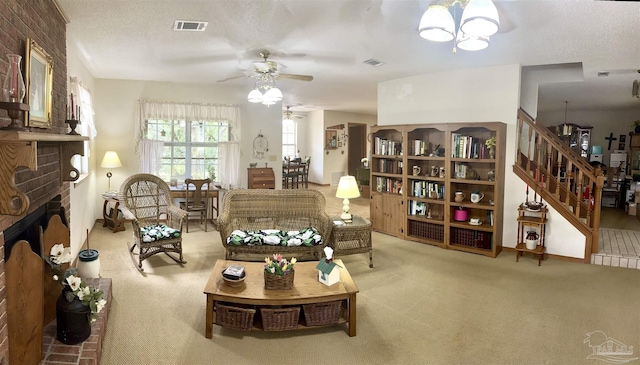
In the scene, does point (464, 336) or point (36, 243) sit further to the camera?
point (464, 336)

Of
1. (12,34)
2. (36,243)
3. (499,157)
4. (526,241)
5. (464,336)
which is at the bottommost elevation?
(464,336)

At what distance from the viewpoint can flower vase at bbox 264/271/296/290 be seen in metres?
2.91

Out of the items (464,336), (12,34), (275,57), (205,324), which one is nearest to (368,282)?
(464,336)

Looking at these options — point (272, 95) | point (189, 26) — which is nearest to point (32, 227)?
point (189, 26)

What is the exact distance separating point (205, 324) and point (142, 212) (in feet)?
8.64

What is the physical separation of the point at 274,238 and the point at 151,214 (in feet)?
6.52

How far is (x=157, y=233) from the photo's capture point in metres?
4.41

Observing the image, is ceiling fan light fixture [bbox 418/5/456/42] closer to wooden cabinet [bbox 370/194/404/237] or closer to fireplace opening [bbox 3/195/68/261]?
fireplace opening [bbox 3/195/68/261]

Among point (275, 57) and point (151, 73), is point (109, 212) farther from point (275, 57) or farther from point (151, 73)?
point (275, 57)

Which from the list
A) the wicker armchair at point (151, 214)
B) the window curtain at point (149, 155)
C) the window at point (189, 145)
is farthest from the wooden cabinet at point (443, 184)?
the window curtain at point (149, 155)

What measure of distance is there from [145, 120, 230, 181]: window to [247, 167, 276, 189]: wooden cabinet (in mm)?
631

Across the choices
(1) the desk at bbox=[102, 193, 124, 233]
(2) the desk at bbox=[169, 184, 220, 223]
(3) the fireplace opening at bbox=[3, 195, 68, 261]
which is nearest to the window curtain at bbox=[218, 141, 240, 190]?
(2) the desk at bbox=[169, 184, 220, 223]

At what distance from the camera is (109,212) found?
6.36 m

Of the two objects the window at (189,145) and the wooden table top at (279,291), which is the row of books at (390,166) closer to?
the window at (189,145)
